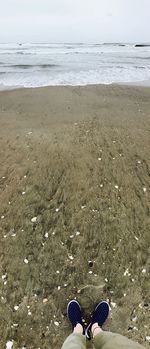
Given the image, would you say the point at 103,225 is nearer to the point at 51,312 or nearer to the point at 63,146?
the point at 51,312

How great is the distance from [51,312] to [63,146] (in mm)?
3532

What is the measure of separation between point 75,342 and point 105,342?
0.92 feet

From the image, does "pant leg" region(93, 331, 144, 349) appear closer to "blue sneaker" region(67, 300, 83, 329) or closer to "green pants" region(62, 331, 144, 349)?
"green pants" region(62, 331, 144, 349)

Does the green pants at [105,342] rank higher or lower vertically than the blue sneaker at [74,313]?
higher

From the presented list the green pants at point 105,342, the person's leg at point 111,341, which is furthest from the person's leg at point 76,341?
the person's leg at point 111,341

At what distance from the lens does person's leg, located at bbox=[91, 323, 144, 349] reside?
111 inches

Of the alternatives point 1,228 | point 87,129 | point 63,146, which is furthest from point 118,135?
point 1,228

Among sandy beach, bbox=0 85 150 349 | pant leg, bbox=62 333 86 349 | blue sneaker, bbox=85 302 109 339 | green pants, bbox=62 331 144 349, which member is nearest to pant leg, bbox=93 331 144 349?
green pants, bbox=62 331 144 349

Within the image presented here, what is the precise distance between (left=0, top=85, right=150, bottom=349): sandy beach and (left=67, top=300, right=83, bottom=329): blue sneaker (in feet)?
0.39

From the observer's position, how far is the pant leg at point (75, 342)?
9.85ft

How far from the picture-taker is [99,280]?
13.4ft

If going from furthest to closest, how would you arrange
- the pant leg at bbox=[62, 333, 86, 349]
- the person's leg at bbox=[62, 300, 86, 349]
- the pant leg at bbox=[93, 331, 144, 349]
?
the person's leg at bbox=[62, 300, 86, 349] < the pant leg at bbox=[62, 333, 86, 349] < the pant leg at bbox=[93, 331, 144, 349]

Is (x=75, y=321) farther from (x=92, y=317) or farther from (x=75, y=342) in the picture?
(x=75, y=342)

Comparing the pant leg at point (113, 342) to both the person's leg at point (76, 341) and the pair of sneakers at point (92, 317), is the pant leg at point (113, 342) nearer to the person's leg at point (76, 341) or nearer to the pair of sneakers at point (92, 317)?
the person's leg at point (76, 341)
